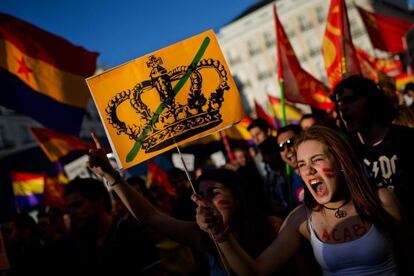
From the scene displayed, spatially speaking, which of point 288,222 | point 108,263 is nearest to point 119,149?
point 108,263

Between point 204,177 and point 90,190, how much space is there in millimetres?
1178

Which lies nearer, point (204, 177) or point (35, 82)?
point (204, 177)

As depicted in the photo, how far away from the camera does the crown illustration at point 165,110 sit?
236 centimetres

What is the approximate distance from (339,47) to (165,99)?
3694 millimetres

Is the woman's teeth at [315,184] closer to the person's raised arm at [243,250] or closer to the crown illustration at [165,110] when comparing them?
the person's raised arm at [243,250]

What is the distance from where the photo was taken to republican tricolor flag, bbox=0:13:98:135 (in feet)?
15.4

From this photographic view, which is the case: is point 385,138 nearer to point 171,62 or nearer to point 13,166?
point 171,62

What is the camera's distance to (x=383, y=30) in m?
8.45

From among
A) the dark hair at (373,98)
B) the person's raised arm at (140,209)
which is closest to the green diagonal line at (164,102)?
the person's raised arm at (140,209)

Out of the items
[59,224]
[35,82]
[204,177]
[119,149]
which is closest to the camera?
[119,149]

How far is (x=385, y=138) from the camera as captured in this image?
2.67 meters

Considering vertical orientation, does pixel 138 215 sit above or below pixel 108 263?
above

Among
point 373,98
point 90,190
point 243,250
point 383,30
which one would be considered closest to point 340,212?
point 243,250

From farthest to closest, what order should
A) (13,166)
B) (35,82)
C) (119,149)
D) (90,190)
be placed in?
(13,166)
(35,82)
(90,190)
(119,149)
